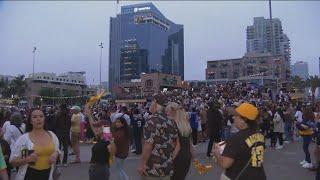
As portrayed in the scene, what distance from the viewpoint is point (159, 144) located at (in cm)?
609

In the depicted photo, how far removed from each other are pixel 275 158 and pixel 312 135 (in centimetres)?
233

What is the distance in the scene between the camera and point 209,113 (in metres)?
15.4

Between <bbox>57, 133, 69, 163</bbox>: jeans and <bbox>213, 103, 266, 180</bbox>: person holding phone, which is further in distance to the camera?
<bbox>57, 133, 69, 163</bbox>: jeans

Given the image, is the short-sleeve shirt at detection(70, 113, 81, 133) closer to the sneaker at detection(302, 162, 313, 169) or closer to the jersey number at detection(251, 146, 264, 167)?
the sneaker at detection(302, 162, 313, 169)

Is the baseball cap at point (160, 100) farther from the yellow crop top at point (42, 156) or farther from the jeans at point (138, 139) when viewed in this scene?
the jeans at point (138, 139)

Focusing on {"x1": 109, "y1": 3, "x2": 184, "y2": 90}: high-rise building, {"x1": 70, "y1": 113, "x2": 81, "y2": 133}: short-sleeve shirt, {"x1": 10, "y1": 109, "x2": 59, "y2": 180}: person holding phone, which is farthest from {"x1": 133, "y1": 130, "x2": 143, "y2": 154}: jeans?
{"x1": 109, "y1": 3, "x2": 184, "y2": 90}: high-rise building

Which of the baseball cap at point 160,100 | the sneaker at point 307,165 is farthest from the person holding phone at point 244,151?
the sneaker at point 307,165

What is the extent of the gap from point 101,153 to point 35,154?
6.17ft

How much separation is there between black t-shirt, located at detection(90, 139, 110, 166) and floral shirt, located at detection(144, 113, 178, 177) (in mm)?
1053

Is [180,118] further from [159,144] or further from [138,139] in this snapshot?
[138,139]

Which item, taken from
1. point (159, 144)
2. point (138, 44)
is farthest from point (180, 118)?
point (138, 44)

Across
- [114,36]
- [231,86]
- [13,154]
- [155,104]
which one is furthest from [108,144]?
[114,36]

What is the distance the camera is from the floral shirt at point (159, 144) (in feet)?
19.8

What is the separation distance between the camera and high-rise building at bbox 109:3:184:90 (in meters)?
124
